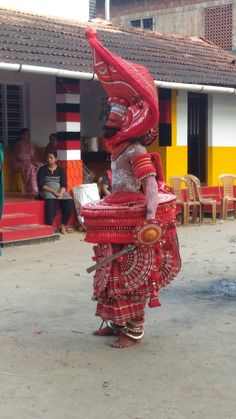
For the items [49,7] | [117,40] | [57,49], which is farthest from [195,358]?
[49,7]

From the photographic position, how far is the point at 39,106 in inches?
520

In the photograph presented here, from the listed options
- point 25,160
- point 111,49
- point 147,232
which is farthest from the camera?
point 111,49

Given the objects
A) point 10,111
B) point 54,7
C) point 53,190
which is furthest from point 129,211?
point 54,7

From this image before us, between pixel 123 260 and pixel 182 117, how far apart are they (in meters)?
9.17

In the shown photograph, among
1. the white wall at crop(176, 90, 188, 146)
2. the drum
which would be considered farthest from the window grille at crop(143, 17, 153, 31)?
the drum

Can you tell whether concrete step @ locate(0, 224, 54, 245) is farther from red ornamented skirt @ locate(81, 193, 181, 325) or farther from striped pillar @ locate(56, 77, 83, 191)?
red ornamented skirt @ locate(81, 193, 181, 325)

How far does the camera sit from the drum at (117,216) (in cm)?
462

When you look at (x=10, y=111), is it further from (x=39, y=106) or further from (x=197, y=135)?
(x=197, y=135)

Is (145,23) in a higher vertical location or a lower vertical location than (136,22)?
lower

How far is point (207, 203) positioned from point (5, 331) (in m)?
7.85

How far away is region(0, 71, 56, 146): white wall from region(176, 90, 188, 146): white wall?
8.49ft

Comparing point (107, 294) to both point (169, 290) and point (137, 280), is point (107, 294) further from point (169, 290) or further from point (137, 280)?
point (169, 290)

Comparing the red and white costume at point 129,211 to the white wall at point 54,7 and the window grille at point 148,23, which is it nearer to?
the white wall at point 54,7

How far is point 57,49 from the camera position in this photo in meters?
10.8
